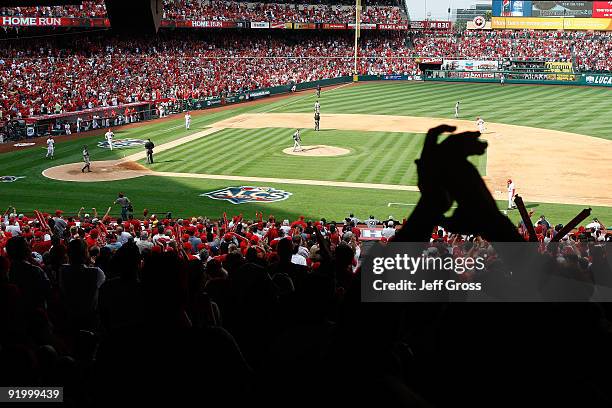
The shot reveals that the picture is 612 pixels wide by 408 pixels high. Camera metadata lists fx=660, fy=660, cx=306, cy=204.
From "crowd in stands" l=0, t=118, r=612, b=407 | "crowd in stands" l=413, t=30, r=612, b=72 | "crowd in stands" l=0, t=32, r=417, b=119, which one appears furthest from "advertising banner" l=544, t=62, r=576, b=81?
"crowd in stands" l=0, t=118, r=612, b=407

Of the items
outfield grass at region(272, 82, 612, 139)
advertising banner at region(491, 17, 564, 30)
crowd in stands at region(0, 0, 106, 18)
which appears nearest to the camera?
outfield grass at region(272, 82, 612, 139)

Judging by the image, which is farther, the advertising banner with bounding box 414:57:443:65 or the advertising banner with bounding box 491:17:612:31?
the advertising banner with bounding box 491:17:612:31

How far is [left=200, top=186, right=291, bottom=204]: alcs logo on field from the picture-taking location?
1054 inches

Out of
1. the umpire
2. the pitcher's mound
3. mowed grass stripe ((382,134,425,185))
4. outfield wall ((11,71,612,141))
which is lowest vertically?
mowed grass stripe ((382,134,425,185))

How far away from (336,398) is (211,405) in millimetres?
787

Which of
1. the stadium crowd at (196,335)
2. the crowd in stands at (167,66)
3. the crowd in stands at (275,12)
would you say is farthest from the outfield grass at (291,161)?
the crowd in stands at (275,12)

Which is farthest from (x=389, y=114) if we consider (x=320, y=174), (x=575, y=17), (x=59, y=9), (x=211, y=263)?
(x=575, y=17)

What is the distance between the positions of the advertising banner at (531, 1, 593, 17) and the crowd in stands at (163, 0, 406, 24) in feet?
63.9

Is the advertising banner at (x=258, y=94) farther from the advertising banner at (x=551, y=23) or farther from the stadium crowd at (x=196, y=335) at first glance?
the stadium crowd at (x=196, y=335)

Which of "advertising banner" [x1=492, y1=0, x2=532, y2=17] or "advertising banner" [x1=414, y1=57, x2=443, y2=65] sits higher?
"advertising banner" [x1=492, y1=0, x2=532, y2=17]

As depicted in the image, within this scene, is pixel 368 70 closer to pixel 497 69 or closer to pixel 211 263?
pixel 497 69

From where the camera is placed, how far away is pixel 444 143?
2.58 m

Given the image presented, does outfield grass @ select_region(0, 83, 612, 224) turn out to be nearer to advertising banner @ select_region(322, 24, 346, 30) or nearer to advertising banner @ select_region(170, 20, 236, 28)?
advertising banner @ select_region(170, 20, 236, 28)

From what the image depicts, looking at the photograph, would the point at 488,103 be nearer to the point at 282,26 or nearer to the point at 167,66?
the point at 167,66
